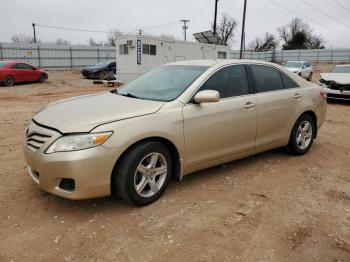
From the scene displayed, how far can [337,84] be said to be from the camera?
11.7 m

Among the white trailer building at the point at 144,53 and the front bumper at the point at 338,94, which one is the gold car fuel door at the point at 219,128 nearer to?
the front bumper at the point at 338,94

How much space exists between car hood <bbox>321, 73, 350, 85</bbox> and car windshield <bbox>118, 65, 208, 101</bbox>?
9045 mm

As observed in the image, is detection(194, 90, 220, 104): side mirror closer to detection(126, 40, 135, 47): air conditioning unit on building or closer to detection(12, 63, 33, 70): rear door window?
detection(126, 40, 135, 47): air conditioning unit on building

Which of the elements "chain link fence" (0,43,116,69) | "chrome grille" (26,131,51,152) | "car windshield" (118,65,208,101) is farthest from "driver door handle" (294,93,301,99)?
"chain link fence" (0,43,116,69)

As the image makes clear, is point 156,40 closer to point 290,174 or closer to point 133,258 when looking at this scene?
point 290,174

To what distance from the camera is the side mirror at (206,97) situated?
368cm

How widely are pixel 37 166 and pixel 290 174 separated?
324 cm

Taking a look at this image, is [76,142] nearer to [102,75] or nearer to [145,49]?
[145,49]

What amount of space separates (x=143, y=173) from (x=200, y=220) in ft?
2.47

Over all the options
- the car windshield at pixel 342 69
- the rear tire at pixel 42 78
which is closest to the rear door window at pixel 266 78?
the car windshield at pixel 342 69

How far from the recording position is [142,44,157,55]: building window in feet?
55.5

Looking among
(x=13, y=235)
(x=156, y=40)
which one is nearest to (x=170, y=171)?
(x=13, y=235)

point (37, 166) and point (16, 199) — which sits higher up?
point (37, 166)

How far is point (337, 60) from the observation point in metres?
42.6
